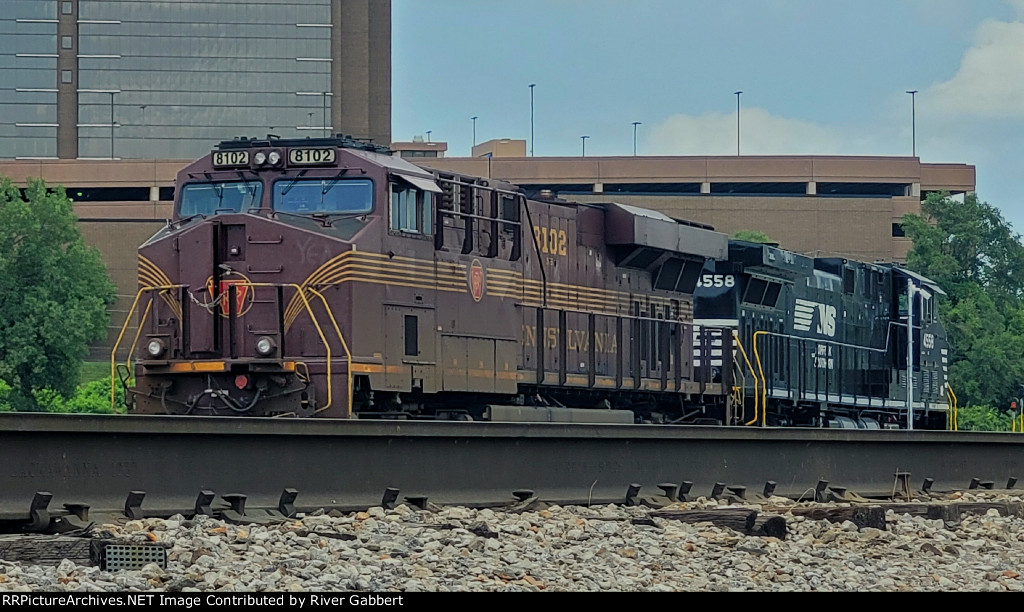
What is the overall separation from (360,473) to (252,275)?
3.80 meters

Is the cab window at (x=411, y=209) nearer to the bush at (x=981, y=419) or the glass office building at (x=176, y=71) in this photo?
the bush at (x=981, y=419)

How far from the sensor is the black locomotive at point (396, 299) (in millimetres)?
15844

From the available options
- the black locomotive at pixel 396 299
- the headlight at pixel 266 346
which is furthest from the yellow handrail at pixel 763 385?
the headlight at pixel 266 346

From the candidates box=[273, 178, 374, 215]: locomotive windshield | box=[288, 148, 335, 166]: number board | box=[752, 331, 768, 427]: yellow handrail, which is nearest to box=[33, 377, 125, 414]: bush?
box=[752, 331, 768, 427]: yellow handrail

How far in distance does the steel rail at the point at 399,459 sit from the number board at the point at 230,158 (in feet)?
14.3

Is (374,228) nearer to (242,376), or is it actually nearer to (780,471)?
(242,376)

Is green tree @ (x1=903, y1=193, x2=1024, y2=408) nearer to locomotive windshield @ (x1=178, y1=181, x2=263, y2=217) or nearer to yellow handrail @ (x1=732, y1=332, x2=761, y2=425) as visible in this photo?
yellow handrail @ (x1=732, y1=332, x2=761, y2=425)

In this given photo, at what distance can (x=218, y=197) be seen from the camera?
16.8 m

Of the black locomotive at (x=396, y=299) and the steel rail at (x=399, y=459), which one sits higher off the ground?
the black locomotive at (x=396, y=299)

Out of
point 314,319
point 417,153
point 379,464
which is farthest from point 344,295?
point 417,153

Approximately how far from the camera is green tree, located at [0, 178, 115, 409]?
5941cm

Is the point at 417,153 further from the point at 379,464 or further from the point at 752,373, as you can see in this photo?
the point at 379,464

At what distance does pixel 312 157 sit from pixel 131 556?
7.92m

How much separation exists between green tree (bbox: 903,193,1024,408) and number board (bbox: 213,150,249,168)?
53.5 meters
